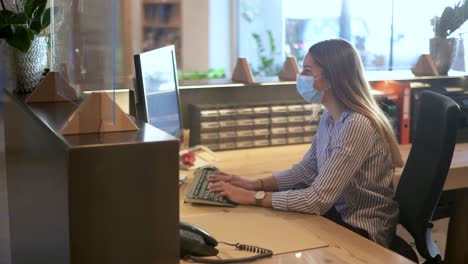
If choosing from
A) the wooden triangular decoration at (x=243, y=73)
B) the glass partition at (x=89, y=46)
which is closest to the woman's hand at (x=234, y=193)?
the glass partition at (x=89, y=46)

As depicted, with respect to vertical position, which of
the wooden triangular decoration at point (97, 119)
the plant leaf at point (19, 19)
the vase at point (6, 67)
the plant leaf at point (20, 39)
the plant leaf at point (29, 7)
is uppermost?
the plant leaf at point (29, 7)

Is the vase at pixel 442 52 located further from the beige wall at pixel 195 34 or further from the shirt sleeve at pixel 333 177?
the beige wall at pixel 195 34

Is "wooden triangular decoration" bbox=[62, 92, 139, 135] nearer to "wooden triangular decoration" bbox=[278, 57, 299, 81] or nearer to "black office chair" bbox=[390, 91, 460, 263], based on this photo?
"black office chair" bbox=[390, 91, 460, 263]

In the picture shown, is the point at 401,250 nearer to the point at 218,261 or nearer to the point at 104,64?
the point at 218,261

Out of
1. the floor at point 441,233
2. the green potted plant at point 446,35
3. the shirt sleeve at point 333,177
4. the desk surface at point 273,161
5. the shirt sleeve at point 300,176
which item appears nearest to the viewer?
the shirt sleeve at point 333,177

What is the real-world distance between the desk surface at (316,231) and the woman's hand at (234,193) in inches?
1.1

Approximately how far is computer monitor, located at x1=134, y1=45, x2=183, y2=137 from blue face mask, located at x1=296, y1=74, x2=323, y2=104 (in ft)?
1.69

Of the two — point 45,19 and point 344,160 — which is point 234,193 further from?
point 45,19

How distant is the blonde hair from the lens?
2.31m

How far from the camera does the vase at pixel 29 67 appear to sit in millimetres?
2250

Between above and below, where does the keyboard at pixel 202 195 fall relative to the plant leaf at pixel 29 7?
below

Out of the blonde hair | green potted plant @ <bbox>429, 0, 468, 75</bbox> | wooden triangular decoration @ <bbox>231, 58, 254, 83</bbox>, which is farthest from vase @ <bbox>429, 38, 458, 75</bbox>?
the blonde hair

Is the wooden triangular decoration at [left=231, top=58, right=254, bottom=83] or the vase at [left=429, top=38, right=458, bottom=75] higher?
the vase at [left=429, top=38, right=458, bottom=75]

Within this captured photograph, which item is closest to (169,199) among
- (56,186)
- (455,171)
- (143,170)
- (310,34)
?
(143,170)
